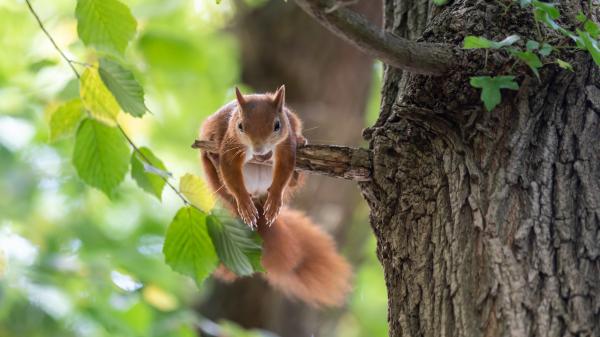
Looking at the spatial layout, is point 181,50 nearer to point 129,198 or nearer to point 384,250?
point 129,198

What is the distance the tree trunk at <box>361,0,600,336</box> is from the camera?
62.1 inches

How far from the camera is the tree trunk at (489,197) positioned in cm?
158

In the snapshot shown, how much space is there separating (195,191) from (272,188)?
0.29 meters

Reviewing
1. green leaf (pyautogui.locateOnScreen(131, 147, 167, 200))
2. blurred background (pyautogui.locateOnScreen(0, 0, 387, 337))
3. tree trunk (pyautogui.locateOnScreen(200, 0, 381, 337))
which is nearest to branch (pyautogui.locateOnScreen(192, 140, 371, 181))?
green leaf (pyautogui.locateOnScreen(131, 147, 167, 200))

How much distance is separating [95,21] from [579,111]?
1171mm

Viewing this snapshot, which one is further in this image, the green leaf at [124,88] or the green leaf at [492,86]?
the green leaf at [124,88]

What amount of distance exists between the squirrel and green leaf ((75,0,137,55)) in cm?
38

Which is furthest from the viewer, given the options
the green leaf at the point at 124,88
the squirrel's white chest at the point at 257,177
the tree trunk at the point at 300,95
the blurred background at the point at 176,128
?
the tree trunk at the point at 300,95

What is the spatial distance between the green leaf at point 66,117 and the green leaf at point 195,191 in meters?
0.36

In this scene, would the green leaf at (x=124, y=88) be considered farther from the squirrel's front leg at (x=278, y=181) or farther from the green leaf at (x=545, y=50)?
the green leaf at (x=545, y=50)

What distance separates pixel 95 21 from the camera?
199cm

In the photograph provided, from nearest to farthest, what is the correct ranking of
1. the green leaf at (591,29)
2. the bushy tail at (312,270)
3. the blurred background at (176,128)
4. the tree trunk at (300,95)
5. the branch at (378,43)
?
the branch at (378,43), the green leaf at (591,29), the bushy tail at (312,270), the blurred background at (176,128), the tree trunk at (300,95)

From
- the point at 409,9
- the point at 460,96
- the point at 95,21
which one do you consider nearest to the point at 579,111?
the point at 460,96

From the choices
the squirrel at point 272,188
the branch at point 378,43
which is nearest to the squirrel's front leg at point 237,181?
the squirrel at point 272,188
